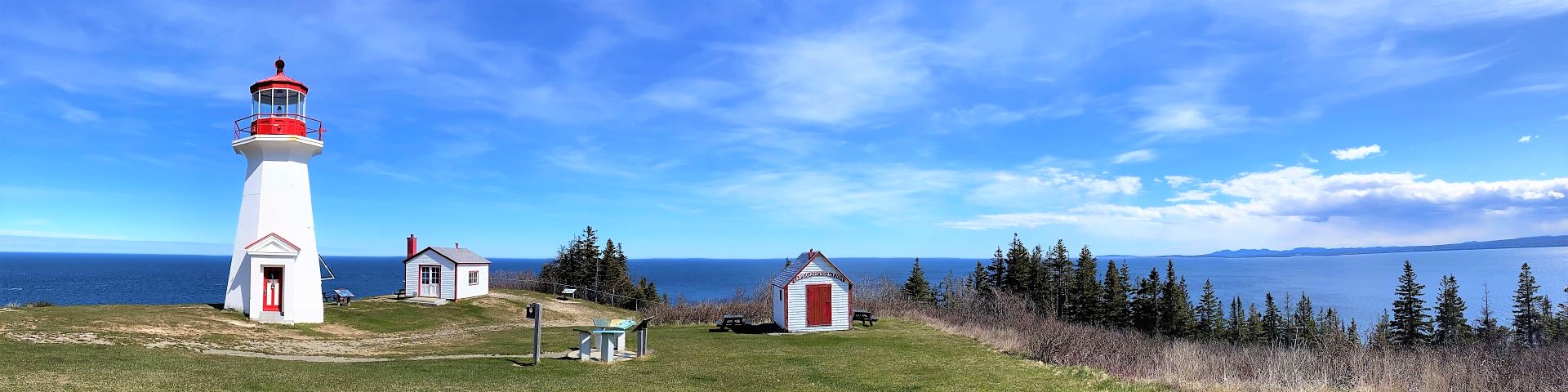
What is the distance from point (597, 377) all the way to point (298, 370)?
5757mm

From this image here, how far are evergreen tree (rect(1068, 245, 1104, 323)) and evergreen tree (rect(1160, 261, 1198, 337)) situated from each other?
4.97 m

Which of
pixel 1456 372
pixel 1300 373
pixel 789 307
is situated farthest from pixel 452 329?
pixel 1456 372

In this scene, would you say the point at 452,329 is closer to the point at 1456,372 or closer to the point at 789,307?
the point at 789,307

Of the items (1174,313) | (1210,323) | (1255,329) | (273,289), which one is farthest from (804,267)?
(1210,323)

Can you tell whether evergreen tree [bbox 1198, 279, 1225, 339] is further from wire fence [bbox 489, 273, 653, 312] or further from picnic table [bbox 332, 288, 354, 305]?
picnic table [bbox 332, 288, 354, 305]

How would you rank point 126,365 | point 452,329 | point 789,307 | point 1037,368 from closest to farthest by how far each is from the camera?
point 126,365, point 1037,368, point 789,307, point 452,329

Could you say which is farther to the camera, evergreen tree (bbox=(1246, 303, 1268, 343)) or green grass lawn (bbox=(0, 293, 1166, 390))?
evergreen tree (bbox=(1246, 303, 1268, 343))

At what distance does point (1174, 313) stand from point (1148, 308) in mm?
2441

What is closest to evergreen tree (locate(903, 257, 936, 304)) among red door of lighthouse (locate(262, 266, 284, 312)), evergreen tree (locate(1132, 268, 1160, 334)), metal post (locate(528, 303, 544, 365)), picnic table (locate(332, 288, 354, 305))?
evergreen tree (locate(1132, 268, 1160, 334))

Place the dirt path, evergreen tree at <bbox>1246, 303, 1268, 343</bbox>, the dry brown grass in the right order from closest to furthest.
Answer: the dry brown grass
the dirt path
evergreen tree at <bbox>1246, 303, 1268, 343</bbox>

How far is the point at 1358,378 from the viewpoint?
568 inches

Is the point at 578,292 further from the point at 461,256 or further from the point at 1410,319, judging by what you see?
the point at 1410,319

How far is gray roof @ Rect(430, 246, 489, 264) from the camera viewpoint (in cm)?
4072

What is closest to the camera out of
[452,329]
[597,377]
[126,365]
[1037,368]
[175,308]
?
[126,365]
